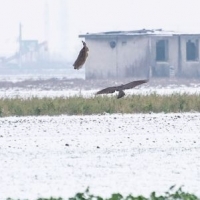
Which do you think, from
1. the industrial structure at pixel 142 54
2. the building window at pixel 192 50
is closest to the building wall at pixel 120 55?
the industrial structure at pixel 142 54

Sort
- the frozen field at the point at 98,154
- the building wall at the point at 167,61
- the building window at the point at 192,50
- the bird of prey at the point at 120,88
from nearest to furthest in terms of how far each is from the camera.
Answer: the bird of prey at the point at 120,88 → the frozen field at the point at 98,154 → the building wall at the point at 167,61 → the building window at the point at 192,50

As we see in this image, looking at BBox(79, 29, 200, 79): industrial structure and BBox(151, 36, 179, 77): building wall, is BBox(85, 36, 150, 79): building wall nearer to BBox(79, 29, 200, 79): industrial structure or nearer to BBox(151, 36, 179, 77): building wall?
BBox(79, 29, 200, 79): industrial structure

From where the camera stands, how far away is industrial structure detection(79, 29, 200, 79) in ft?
174

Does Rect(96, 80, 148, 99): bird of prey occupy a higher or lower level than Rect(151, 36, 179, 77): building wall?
higher

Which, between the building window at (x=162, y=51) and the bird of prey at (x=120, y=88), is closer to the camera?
the bird of prey at (x=120, y=88)

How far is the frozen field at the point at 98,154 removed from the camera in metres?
13.0

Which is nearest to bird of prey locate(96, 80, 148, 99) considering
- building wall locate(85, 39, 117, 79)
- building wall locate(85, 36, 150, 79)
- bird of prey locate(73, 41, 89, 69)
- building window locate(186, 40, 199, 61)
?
bird of prey locate(73, 41, 89, 69)

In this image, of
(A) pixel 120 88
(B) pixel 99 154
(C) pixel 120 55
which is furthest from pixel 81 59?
(C) pixel 120 55

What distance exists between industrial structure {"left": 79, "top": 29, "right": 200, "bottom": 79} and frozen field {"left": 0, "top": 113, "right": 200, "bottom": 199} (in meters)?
26.2

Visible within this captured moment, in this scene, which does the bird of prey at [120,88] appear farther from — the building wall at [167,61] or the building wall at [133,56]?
the building wall at [167,61]

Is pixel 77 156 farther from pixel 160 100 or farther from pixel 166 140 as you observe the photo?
pixel 160 100

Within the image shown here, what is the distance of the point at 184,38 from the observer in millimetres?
53250

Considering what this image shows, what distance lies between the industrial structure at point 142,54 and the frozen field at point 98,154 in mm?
26153

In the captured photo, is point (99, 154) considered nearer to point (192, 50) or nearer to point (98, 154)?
point (98, 154)
